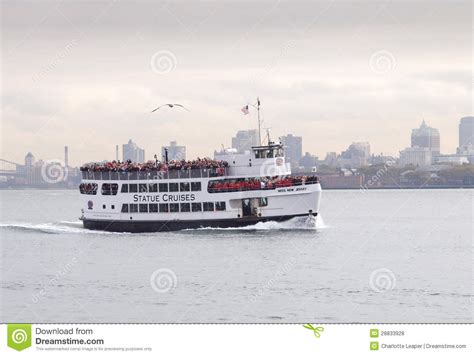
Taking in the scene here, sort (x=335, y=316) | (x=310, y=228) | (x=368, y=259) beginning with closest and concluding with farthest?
(x=335, y=316), (x=368, y=259), (x=310, y=228)

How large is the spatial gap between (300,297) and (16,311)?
1154cm

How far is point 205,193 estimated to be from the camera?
66.5 metres

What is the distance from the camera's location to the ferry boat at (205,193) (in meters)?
65.6

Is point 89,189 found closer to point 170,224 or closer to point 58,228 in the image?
point 170,224

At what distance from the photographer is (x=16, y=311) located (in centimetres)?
3728

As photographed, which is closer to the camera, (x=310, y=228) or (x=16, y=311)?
(x=16, y=311)

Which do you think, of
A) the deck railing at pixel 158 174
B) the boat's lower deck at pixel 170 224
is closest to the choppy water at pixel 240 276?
the boat's lower deck at pixel 170 224

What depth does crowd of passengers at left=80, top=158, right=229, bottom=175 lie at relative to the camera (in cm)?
6681

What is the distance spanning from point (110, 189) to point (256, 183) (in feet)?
36.6

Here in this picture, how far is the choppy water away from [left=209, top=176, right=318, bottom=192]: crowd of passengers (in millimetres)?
2777

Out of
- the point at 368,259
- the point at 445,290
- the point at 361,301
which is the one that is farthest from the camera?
the point at 368,259
